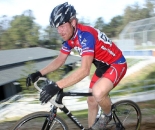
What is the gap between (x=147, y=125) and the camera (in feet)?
12.7

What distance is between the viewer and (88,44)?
246 centimetres

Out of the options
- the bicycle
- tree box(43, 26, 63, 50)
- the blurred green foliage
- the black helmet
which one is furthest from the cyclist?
tree box(43, 26, 63, 50)

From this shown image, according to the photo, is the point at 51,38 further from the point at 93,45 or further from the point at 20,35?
the point at 93,45

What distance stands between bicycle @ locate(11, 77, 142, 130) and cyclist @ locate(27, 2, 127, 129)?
190mm

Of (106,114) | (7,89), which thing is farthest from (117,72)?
(7,89)

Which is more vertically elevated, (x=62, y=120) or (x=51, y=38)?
(x=62, y=120)

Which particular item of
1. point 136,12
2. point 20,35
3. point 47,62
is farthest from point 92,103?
point 136,12

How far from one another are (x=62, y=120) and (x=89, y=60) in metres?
0.82

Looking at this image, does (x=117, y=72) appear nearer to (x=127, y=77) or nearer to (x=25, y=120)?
(x=25, y=120)

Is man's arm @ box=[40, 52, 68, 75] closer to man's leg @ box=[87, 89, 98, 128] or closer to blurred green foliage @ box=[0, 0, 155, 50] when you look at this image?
man's leg @ box=[87, 89, 98, 128]

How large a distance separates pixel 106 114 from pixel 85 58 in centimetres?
91

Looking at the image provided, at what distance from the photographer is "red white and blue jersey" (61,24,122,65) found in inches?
97.3

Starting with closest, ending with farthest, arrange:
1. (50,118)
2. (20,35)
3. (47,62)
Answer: (50,118) < (47,62) < (20,35)

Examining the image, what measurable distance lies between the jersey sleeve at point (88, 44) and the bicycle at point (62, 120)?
530 mm
